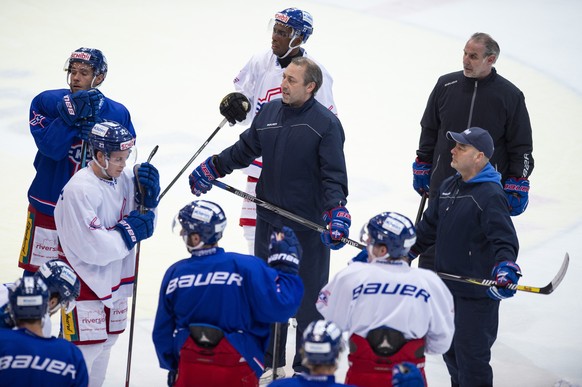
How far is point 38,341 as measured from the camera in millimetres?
3432

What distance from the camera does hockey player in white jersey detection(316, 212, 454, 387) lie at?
3.81m

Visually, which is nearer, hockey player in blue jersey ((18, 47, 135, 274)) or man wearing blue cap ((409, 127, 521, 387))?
man wearing blue cap ((409, 127, 521, 387))

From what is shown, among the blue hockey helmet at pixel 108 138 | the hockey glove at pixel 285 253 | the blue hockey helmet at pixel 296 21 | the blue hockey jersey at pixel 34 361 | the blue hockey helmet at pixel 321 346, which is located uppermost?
the blue hockey helmet at pixel 296 21

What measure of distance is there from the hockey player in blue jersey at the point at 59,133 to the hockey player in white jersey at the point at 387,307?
158 centimetres

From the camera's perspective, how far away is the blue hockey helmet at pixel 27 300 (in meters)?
3.45

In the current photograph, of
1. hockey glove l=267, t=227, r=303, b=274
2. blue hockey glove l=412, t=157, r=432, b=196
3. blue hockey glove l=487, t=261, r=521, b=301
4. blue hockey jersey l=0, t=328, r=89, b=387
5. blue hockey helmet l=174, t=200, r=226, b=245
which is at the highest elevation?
blue hockey glove l=412, t=157, r=432, b=196

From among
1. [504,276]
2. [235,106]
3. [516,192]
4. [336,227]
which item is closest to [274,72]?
[235,106]

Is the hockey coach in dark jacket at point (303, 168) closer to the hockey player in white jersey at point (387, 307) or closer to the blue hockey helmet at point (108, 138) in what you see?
the blue hockey helmet at point (108, 138)

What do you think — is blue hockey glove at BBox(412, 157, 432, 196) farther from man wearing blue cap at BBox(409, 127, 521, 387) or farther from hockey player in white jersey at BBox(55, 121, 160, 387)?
hockey player in white jersey at BBox(55, 121, 160, 387)

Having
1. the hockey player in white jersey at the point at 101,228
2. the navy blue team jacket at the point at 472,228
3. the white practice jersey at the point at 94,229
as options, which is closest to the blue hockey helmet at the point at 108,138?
the hockey player in white jersey at the point at 101,228

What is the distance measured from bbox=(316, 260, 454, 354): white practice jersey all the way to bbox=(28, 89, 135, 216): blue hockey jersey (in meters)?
1.61

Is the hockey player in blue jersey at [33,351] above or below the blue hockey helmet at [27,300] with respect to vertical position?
below

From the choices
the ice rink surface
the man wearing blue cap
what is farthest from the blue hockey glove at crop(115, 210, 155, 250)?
the man wearing blue cap

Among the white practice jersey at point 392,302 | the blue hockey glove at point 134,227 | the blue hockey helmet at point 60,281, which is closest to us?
the white practice jersey at point 392,302
